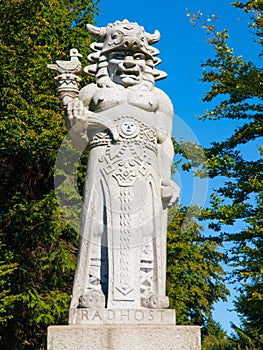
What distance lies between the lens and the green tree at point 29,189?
16.5 metres

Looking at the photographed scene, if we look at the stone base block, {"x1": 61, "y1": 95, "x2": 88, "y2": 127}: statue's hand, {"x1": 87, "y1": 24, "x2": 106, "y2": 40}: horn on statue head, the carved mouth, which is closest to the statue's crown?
{"x1": 87, "y1": 24, "x2": 106, "y2": 40}: horn on statue head

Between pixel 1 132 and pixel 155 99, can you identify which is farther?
pixel 1 132

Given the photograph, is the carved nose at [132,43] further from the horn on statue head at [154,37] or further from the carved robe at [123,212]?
the carved robe at [123,212]

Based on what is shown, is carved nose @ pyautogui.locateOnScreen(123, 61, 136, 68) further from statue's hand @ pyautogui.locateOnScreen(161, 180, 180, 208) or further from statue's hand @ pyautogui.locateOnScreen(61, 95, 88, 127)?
statue's hand @ pyautogui.locateOnScreen(161, 180, 180, 208)

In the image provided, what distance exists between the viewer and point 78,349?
205 inches

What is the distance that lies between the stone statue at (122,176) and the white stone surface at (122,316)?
2.8 inches

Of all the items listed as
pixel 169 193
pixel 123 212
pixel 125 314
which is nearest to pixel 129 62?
pixel 169 193

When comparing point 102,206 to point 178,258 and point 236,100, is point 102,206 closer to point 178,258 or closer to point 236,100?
point 236,100

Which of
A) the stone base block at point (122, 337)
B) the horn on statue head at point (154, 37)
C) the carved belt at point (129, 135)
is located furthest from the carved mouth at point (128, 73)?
the stone base block at point (122, 337)

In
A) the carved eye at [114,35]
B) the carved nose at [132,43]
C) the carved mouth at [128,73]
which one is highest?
the carved eye at [114,35]

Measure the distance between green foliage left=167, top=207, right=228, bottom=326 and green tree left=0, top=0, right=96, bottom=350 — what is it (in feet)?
12.4

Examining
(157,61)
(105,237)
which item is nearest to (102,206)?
(105,237)

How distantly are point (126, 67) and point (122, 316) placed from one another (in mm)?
2830

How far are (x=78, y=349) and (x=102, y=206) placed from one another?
60.9 inches
